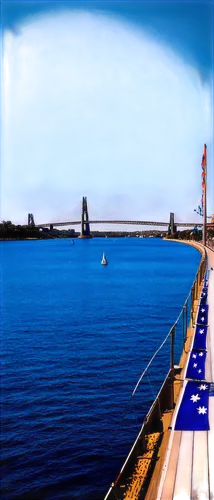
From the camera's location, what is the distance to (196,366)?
1377 cm

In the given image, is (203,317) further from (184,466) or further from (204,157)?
(204,157)

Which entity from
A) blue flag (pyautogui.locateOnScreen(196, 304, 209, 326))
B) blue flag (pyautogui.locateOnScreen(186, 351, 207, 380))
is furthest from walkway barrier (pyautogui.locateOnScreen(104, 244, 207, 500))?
blue flag (pyautogui.locateOnScreen(196, 304, 209, 326))

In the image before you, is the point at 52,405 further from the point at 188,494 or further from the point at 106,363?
the point at 188,494

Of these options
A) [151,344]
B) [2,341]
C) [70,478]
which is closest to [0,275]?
[2,341]

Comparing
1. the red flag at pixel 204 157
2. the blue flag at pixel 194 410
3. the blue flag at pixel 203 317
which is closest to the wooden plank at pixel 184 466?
the blue flag at pixel 194 410

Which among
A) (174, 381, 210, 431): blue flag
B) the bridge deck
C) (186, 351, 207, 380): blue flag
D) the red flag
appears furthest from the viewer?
the red flag

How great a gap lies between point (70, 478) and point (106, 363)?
11.2 metres

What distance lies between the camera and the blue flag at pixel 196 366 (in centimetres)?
1336

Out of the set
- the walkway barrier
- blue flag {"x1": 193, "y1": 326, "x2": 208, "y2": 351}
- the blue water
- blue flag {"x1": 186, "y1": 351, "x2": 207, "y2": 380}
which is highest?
blue flag {"x1": 193, "y1": 326, "x2": 208, "y2": 351}

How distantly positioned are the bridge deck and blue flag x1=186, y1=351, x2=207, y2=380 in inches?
60.1

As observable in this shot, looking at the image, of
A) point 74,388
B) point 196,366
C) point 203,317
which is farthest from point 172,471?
point 74,388

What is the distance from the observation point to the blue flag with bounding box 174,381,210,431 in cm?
1103

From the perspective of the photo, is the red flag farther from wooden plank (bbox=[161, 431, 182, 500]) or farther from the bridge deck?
wooden plank (bbox=[161, 431, 182, 500])

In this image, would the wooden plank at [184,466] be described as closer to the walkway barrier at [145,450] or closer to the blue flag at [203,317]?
the walkway barrier at [145,450]
